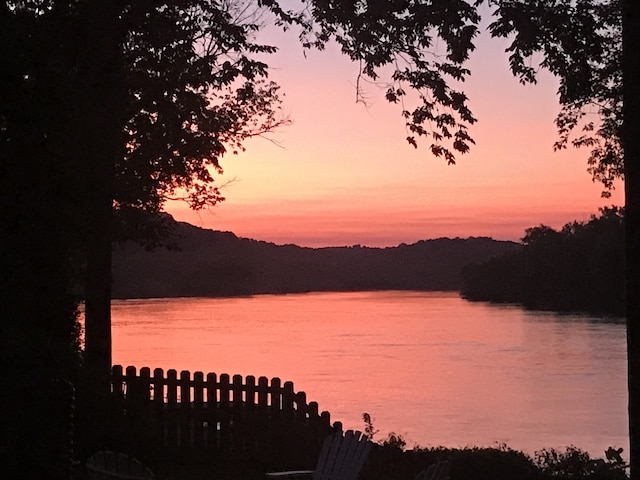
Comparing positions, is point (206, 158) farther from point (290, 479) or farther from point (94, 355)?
point (290, 479)

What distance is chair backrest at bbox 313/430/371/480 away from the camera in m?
8.30

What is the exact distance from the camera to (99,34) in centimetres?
1226

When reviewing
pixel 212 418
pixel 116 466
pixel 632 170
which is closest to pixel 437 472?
pixel 116 466

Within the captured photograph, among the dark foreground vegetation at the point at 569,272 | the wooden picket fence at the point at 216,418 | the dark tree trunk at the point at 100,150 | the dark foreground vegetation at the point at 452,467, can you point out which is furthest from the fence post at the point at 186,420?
the dark foreground vegetation at the point at 569,272

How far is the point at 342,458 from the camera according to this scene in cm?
834

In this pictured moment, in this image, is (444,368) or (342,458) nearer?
(342,458)

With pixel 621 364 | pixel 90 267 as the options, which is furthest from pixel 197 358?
pixel 90 267

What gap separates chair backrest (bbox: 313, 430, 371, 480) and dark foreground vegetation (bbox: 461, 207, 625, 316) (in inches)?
3335

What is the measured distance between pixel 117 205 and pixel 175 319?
101 meters

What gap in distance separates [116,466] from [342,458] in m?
2.24

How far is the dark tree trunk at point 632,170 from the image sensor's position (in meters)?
8.63

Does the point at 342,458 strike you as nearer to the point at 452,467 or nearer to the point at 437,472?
the point at 437,472

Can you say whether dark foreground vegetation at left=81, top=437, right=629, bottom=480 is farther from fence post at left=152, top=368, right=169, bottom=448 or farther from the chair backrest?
the chair backrest

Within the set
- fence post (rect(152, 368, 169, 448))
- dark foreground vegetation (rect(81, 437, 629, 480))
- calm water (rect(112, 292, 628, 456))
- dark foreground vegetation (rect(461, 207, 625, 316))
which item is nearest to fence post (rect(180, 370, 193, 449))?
fence post (rect(152, 368, 169, 448))
